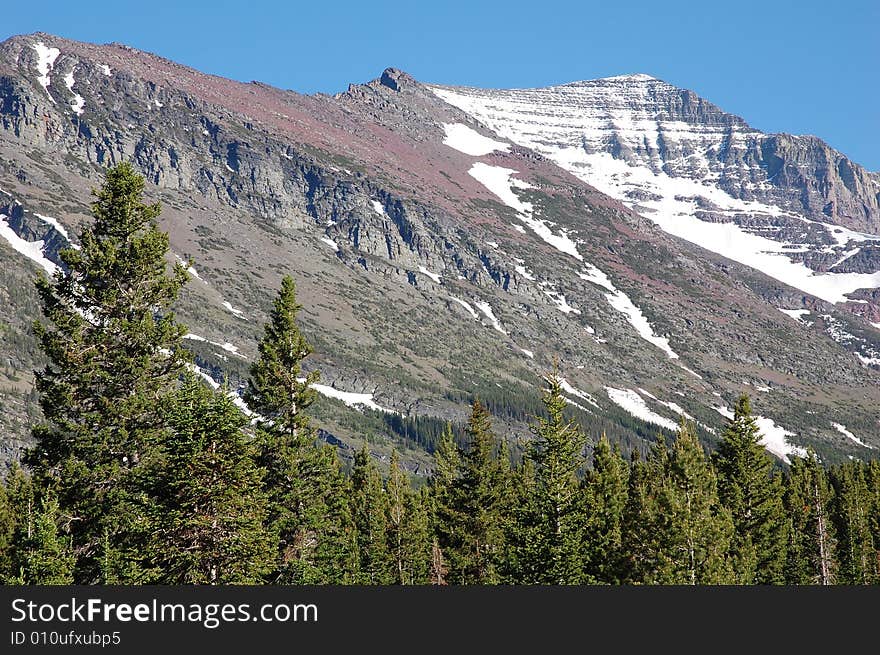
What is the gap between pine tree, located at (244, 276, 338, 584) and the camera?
38.4 m

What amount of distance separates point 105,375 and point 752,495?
45677mm

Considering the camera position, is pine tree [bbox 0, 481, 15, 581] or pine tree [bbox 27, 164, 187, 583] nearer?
pine tree [bbox 27, 164, 187, 583]

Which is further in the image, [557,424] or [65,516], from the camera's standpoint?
[557,424]

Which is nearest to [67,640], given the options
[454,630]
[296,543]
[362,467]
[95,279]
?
[454,630]

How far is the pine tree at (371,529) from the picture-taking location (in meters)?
57.7

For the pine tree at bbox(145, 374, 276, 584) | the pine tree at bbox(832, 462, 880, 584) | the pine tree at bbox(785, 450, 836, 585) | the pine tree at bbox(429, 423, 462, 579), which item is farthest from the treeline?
the pine tree at bbox(832, 462, 880, 584)

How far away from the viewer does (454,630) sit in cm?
1878

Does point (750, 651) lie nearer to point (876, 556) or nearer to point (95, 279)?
point (95, 279)

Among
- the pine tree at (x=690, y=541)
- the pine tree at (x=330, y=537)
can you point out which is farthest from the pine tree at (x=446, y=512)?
the pine tree at (x=690, y=541)

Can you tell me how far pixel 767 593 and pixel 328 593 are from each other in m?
9.61

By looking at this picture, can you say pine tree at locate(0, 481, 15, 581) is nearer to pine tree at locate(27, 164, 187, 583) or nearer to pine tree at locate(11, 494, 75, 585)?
pine tree at locate(11, 494, 75, 585)

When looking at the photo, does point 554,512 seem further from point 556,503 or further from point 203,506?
point 203,506

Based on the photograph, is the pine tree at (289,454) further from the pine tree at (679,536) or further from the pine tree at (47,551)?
the pine tree at (679,536)

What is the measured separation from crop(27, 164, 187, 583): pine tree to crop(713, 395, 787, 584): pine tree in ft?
136
